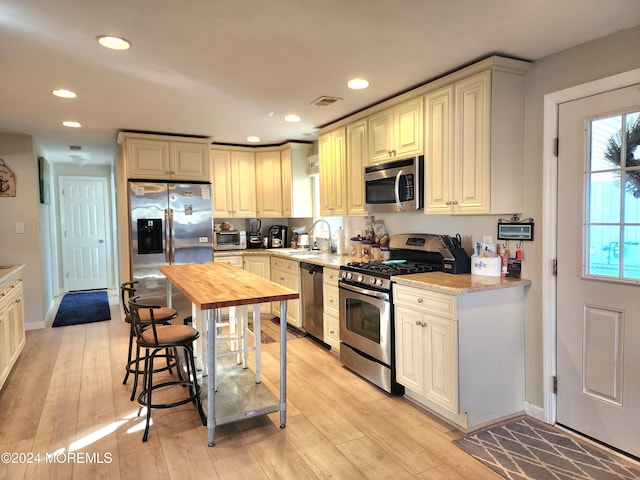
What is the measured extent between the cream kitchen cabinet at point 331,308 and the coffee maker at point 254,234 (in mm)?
2042

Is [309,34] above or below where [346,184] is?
above

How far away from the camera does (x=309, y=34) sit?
2254mm

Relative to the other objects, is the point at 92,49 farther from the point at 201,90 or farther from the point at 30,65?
the point at 201,90

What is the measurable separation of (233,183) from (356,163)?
219cm

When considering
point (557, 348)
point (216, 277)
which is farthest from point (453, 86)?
point (216, 277)

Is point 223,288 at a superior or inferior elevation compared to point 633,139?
inferior

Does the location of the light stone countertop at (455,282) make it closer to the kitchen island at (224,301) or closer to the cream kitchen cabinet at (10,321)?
the kitchen island at (224,301)

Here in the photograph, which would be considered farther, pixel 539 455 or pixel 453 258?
pixel 453 258

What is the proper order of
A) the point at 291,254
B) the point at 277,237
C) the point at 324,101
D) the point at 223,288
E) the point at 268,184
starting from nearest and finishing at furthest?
the point at 223,288
the point at 324,101
the point at 291,254
the point at 268,184
the point at 277,237

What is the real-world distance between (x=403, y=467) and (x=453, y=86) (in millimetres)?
2414

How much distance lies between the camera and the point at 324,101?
3.57 meters

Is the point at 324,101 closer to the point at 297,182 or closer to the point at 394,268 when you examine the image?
the point at 394,268

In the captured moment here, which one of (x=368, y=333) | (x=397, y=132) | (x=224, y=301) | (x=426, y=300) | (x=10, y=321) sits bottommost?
(x=368, y=333)

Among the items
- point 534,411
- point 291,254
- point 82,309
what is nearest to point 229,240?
point 291,254
